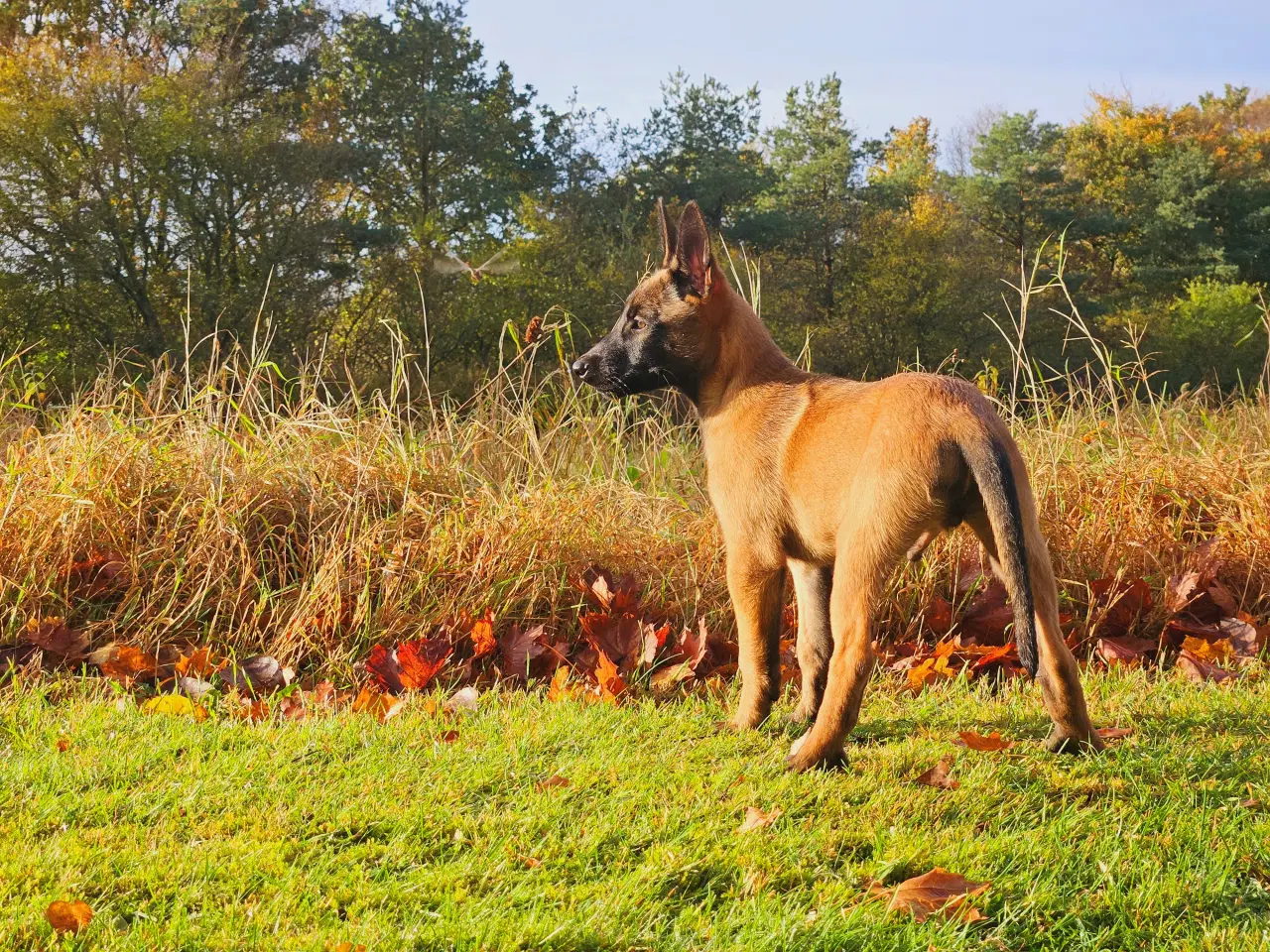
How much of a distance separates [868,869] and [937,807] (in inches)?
20.4

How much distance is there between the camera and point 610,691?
4.48 metres

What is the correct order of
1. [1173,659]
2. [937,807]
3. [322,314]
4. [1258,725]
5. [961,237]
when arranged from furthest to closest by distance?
[961,237] < [322,314] < [1173,659] < [1258,725] < [937,807]

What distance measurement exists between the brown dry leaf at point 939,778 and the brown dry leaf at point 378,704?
197cm

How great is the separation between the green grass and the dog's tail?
0.56 meters

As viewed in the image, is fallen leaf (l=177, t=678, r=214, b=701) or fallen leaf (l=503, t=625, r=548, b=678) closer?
fallen leaf (l=177, t=678, r=214, b=701)

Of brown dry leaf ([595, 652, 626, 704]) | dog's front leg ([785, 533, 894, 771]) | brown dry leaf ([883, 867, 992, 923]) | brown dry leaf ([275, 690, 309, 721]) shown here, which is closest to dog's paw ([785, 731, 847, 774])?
dog's front leg ([785, 533, 894, 771])

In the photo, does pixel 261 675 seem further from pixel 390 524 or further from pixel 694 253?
pixel 694 253

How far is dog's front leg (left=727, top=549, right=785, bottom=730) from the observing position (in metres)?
3.91

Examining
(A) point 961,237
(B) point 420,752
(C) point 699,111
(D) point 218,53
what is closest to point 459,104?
(D) point 218,53

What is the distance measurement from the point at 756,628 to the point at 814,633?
0.92ft

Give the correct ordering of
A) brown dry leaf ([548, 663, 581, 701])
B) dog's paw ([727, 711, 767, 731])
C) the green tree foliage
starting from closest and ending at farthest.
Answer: dog's paw ([727, 711, 767, 731])
brown dry leaf ([548, 663, 581, 701])
the green tree foliage

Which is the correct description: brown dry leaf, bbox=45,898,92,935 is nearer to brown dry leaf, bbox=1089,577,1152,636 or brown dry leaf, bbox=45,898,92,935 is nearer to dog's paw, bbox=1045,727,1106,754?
dog's paw, bbox=1045,727,1106,754

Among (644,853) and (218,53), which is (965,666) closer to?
(644,853)

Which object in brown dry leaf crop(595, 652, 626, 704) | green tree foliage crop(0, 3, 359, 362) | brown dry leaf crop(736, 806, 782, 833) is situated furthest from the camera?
green tree foliage crop(0, 3, 359, 362)
